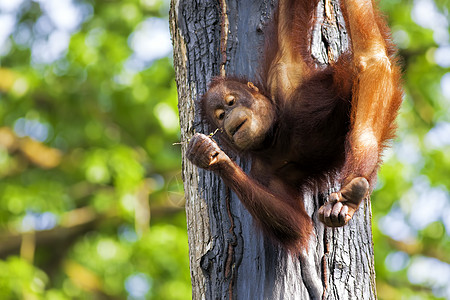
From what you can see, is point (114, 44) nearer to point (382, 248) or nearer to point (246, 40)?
point (382, 248)

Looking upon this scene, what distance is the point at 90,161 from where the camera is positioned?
7.45m

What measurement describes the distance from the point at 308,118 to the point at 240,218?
1.92ft

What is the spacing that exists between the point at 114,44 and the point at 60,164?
2054mm

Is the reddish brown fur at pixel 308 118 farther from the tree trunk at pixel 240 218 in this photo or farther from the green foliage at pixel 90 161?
the green foliage at pixel 90 161

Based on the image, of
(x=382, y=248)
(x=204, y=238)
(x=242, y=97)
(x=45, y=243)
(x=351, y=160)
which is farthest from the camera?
(x=45, y=243)

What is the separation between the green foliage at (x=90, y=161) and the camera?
735 centimetres

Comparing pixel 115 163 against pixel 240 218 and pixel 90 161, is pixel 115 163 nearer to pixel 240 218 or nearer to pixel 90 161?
pixel 90 161

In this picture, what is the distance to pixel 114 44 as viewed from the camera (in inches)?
308

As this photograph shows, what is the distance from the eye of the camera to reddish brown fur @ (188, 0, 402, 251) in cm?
272

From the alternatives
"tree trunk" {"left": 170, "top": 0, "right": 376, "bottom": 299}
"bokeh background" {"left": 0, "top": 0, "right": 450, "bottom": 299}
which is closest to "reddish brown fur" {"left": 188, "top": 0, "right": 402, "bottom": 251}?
"tree trunk" {"left": 170, "top": 0, "right": 376, "bottom": 299}

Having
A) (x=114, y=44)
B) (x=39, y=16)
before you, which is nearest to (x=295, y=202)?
(x=114, y=44)

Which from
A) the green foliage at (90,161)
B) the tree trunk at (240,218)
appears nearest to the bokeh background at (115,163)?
the green foliage at (90,161)

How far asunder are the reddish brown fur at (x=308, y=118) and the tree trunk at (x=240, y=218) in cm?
7

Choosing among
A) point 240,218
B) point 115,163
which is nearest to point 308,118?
point 240,218
